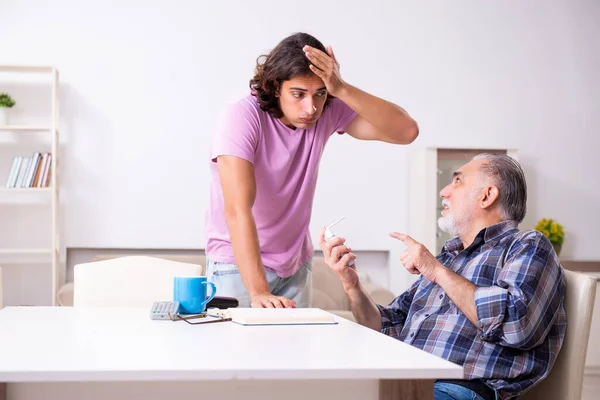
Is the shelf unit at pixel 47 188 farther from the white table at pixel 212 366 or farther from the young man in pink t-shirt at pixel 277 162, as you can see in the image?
the white table at pixel 212 366

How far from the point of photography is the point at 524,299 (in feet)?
5.71

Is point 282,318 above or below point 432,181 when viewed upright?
below

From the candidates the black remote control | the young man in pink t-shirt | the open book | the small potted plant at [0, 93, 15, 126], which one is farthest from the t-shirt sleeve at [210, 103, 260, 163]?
the small potted plant at [0, 93, 15, 126]

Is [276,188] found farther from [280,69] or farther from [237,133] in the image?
[280,69]

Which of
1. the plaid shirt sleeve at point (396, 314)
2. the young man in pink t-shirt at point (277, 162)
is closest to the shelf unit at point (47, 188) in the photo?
the young man in pink t-shirt at point (277, 162)

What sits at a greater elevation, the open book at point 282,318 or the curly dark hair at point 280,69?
the curly dark hair at point 280,69

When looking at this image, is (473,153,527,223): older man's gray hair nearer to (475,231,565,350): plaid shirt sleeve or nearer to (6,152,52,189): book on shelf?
(475,231,565,350): plaid shirt sleeve

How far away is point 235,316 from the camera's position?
1.66 metres

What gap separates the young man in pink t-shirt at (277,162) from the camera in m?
1.98

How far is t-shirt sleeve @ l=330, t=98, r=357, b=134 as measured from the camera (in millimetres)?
2286

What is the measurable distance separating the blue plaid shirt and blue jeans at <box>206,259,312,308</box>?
0.39 metres

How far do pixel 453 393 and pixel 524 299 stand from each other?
0.28 metres

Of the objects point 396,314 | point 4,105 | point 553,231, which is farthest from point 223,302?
point 553,231

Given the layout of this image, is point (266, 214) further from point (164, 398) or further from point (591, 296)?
point (164, 398)
